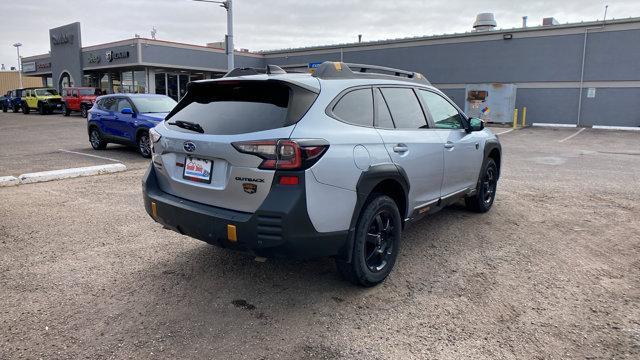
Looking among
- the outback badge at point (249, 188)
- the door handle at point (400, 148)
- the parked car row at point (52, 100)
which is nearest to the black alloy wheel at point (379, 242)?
the door handle at point (400, 148)

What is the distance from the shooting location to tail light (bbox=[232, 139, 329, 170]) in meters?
3.07

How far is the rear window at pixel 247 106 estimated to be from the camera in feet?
10.8

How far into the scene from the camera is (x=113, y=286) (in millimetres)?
3850

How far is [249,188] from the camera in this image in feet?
10.4

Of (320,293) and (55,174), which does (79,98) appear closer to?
(55,174)

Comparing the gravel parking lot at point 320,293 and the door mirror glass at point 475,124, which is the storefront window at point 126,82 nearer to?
the gravel parking lot at point 320,293

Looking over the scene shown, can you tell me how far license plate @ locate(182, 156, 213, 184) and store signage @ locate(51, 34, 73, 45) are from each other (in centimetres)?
3877

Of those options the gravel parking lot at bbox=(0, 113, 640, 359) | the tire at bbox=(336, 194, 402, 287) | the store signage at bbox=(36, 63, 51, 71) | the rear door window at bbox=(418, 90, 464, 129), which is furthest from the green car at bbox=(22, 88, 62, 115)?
the tire at bbox=(336, 194, 402, 287)

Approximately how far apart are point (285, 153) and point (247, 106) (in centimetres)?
64

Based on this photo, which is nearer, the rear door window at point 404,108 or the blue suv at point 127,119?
the rear door window at point 404,108

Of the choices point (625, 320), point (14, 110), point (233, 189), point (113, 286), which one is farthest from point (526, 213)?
point (14, 110)

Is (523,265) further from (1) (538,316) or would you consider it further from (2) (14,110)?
(2) (14,110)

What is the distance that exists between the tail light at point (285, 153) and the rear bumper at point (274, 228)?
95 millimetres

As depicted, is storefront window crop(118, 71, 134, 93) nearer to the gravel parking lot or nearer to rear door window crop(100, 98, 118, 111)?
rear door window crop(100, 98, 118, 111)
